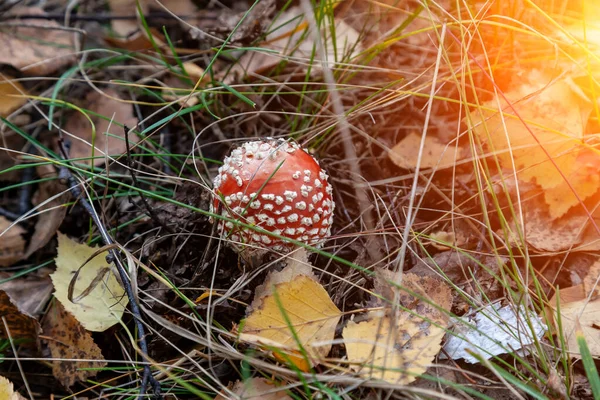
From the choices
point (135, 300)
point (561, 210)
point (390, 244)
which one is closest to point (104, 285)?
point (135, 300)

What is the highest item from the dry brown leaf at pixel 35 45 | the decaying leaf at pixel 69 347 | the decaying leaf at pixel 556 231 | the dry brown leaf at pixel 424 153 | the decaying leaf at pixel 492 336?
the dry brown leaf at pixel 35 45

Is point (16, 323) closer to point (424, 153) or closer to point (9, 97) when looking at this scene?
point (9, 97)

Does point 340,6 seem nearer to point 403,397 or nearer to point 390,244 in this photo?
point 390,244

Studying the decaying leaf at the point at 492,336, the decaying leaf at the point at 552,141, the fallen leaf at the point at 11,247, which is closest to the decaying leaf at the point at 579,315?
the decaying leaf at the point at 492,336

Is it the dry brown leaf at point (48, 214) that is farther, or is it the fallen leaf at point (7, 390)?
the dry brown leaf at point (48, 214)

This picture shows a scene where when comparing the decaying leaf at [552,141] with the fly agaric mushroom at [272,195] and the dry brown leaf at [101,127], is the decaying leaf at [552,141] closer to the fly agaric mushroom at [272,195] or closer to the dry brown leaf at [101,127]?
the fly agaric mushroom at [272,195]

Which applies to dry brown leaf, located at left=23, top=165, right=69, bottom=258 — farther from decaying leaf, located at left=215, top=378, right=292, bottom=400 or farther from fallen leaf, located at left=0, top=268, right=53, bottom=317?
decaying leaf, located at left=215, top=378, right=292, bottom=400
